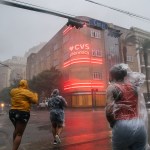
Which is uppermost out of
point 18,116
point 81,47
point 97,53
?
point 81,47

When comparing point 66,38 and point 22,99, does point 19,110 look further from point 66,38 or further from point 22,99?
point 66,38

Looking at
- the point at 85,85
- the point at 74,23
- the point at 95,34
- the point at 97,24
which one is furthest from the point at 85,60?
the point at 74,23

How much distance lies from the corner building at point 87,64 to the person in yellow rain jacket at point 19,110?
3862cm

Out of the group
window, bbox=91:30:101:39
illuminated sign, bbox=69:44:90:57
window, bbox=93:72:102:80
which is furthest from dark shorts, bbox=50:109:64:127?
window, bbox=91:30:101:39

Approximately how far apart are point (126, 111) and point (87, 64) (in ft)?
142

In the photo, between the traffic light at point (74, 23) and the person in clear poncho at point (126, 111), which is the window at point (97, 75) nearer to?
the traffic light at point (74, 23)

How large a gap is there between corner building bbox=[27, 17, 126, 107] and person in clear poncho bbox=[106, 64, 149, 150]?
40.9 meters

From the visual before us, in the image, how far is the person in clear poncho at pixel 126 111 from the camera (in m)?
2.90

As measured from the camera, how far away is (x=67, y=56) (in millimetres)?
50969

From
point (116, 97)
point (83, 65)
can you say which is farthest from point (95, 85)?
point (116, 97)

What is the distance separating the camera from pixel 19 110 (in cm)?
551

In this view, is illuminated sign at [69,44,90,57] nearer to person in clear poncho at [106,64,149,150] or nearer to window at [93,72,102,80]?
window at [93,72,102,80]

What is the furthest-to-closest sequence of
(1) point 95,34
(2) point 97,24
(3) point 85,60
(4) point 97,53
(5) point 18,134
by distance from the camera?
1. (1) point 95,34
2. (4) point 97,53
3. (3) point 85,60
4. (2) point 97,24
5. (5) point 18,134

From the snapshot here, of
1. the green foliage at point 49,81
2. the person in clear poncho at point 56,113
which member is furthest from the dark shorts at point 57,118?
the green foliage at point 49,81
